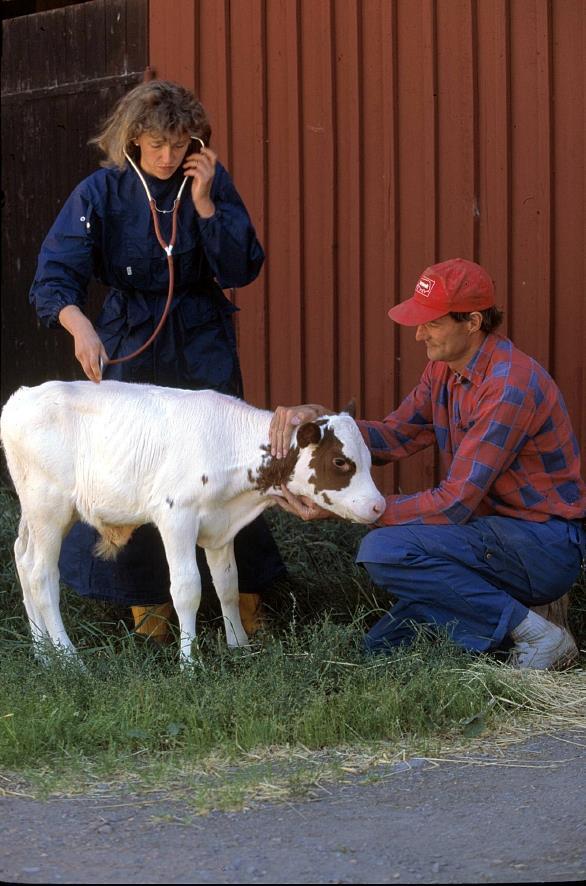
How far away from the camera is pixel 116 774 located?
4473 mm

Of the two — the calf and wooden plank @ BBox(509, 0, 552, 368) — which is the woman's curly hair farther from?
wooden plank @ BBox(509, 0, 552, 368)

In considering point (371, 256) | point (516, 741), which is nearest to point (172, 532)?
point (516, 741)

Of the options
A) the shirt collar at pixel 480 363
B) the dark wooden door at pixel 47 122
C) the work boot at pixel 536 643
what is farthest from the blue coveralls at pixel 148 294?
the dark wooden door at pixel 47 122

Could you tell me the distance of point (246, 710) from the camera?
15.8ft

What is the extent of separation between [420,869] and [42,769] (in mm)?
1429

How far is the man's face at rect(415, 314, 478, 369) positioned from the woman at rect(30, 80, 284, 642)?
0.85 metres

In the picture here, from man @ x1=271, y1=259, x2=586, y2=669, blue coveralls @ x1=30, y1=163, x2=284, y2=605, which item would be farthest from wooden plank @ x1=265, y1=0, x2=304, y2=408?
man @ x1=271, y1=259, x2=586, y2=669

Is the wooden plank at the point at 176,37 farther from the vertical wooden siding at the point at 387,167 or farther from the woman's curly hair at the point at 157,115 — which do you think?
the woman's curly hair at the point at 157,115

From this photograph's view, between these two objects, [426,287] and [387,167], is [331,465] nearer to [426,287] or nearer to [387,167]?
[426,287]

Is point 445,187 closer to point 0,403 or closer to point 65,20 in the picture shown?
point 65,20

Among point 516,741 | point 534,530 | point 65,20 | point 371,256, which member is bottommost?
point 516,741

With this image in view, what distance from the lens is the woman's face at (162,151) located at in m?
5.60

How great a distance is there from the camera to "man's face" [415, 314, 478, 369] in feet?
18.3

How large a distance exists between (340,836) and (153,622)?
2.46 meters
